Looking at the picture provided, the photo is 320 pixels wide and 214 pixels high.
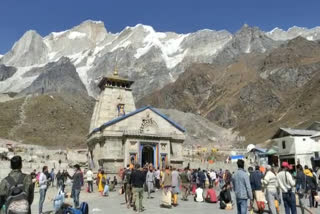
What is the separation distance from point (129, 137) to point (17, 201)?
91.1 feet

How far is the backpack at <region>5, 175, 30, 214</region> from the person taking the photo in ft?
20.2

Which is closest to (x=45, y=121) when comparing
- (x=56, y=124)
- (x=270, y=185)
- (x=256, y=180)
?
(x=56, y=124)

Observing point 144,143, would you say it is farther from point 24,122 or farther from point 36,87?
point 36,87

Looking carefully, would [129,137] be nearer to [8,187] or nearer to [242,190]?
[242,190]

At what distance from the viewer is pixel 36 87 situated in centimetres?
15812

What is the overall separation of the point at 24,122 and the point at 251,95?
66.7 metres

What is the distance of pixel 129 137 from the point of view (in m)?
33.9

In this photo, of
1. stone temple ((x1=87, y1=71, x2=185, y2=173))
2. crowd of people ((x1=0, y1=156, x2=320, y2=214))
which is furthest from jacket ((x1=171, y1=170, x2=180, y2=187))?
stone temple ((x1=87, y1=71, x2=185, y2=173))

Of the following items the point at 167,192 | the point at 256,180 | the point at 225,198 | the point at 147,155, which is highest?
the point at 147,155

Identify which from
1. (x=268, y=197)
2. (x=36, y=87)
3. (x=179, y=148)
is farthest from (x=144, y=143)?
(x=36, y=87)

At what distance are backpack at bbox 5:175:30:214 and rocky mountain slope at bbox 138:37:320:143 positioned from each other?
233ft

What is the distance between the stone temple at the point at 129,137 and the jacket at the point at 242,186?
80.4ft

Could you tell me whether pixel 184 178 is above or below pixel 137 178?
below

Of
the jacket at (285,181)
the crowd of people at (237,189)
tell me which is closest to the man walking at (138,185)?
the crowd of people at (237,189)
